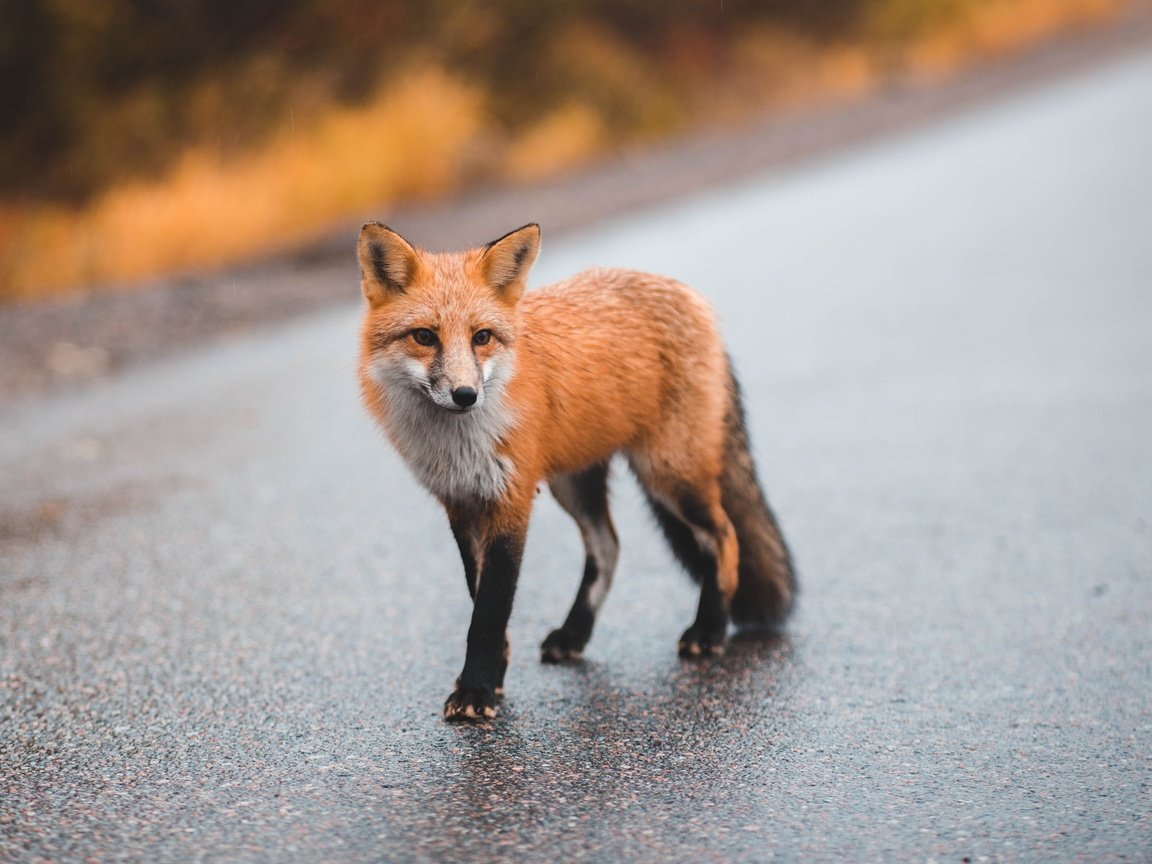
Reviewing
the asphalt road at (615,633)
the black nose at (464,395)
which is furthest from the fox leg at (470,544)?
the black nose at (464,395)

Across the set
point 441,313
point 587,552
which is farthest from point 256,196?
point 441,313

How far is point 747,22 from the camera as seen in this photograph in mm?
26234

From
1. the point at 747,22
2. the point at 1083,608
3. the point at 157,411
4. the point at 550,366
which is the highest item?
the point at 747,22

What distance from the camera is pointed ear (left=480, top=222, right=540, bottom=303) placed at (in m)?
4.32

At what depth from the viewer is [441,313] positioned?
4188 millimetres

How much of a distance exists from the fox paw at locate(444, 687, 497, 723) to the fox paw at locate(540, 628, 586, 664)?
1.90ft

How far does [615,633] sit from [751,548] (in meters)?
0.56

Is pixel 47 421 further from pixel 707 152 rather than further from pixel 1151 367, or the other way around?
pixel 707 152

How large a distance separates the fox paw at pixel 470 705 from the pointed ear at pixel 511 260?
1175 millimetres

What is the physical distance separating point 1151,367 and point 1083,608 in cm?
425

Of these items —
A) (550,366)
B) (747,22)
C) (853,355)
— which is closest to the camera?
(550,366)

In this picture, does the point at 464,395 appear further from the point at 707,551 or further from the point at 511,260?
the point at 707,551

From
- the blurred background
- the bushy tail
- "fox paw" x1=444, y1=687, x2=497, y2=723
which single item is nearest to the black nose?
"fox paw" x1=444, y1=687, x2=497, y2=723

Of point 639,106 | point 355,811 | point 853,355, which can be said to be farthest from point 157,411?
point 639,106
